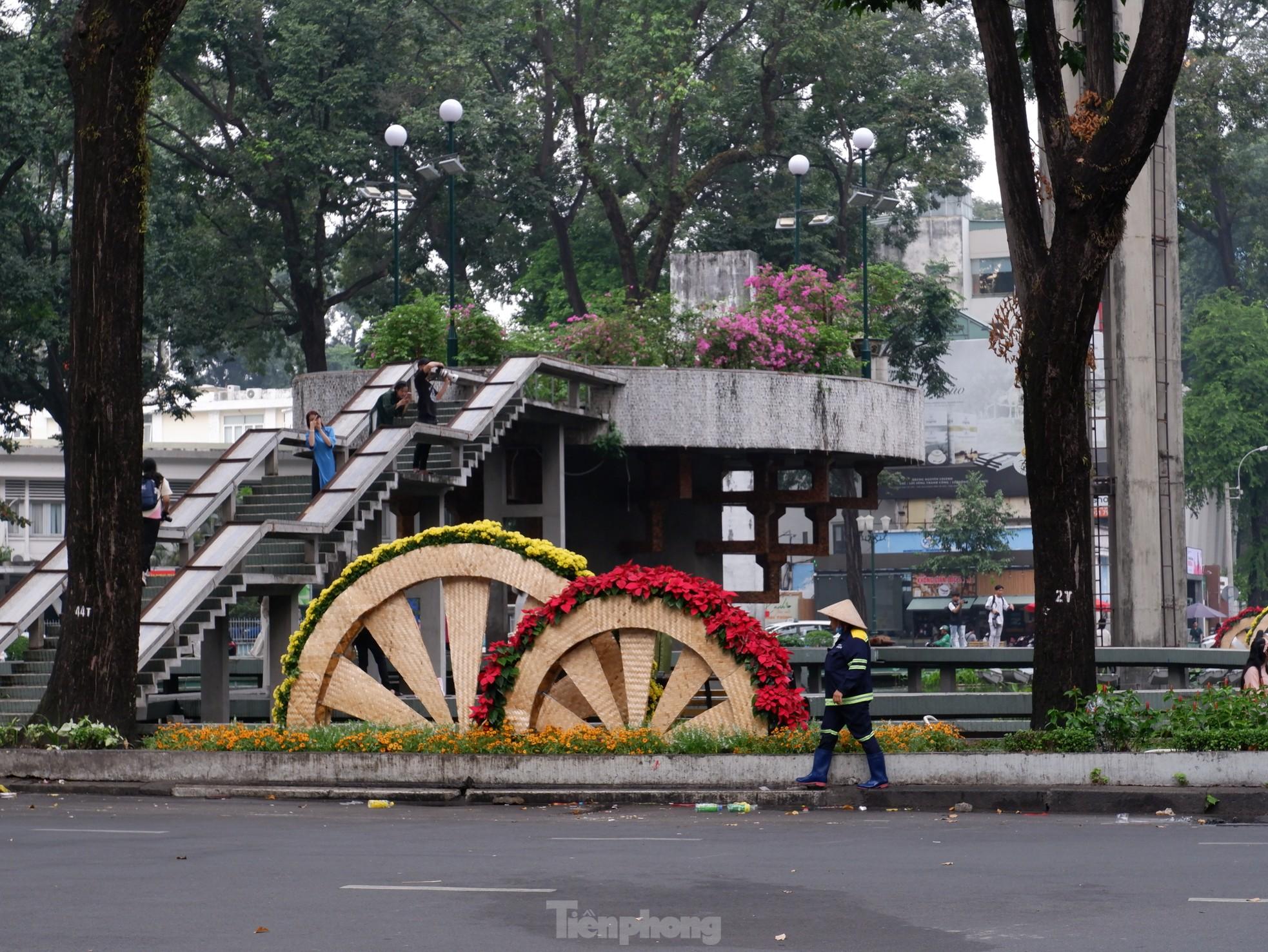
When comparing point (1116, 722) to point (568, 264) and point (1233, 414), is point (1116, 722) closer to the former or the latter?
point (568, 264)

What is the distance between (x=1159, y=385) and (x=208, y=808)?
1684 centimetres

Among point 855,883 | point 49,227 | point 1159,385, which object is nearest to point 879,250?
point 49,227

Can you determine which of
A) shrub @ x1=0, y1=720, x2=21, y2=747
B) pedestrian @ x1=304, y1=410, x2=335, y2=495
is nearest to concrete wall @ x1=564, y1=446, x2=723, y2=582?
pedestrian @ x1=304, y1=410, x2=335, y2=495

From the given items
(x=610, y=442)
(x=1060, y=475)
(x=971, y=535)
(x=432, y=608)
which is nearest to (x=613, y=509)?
(x=610, y=442)

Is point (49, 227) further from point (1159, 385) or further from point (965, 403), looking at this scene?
point (965, 403)

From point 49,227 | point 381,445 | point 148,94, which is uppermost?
point 49,227

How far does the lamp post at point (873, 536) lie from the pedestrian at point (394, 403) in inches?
1767

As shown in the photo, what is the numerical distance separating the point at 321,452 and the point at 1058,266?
1072cm

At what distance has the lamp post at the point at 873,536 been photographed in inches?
2872

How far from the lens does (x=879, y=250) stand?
67.2 m

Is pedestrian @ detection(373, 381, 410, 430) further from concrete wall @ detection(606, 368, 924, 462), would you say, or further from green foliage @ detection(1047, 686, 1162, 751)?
green foliage @ detection(1047, 686, 1162, 751)

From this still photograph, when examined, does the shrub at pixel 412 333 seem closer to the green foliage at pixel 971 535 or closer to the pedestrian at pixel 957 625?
the pedestrian at pixel 957 625

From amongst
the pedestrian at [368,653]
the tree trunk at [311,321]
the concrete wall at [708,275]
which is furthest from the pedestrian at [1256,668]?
the tree trunk at [311,321]

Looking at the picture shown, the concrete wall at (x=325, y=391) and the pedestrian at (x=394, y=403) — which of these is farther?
the concrete wall at (x=325, y=391)
